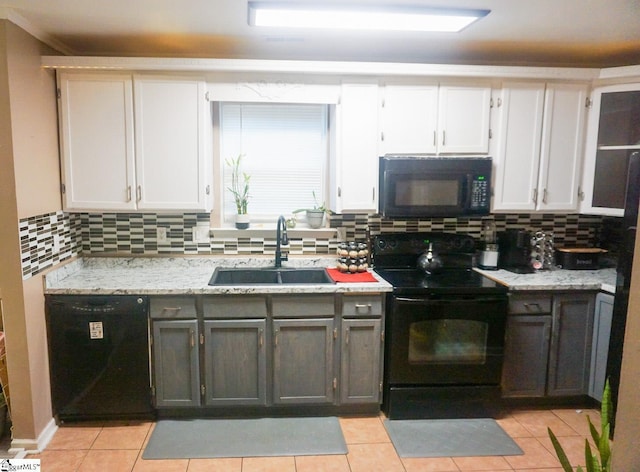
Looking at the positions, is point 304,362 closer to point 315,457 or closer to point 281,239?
point 315,457

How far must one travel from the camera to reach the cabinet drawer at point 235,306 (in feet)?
8.89

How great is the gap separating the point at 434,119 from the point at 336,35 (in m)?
0.82

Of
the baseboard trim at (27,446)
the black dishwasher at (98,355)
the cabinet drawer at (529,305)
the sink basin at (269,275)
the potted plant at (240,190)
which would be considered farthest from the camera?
the potted plant at (240,190)

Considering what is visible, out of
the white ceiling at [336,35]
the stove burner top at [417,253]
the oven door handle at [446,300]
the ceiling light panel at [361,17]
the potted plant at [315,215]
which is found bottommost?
the oven door handle at [446,300]

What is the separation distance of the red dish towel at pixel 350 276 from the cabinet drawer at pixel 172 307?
88 centimetres

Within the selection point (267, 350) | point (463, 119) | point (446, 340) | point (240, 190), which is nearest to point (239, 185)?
point (240, 190)

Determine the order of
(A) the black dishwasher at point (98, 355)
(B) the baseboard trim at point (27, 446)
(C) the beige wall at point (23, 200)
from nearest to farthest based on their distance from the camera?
(C) the beige wall at point (23, 200) < (B) the baseboard trim at point (27, 446) < (A) the black dishwasher at point (98, 355)

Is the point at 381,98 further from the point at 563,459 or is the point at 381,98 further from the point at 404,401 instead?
the point at 563,459

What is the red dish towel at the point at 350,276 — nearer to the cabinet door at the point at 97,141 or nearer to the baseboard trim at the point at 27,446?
the cabinet door at the point at 97,141

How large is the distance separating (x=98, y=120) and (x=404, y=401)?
256cm

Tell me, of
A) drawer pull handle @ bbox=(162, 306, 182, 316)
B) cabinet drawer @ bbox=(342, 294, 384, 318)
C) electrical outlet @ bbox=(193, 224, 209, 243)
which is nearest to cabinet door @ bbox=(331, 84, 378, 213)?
cabinet drawer @ bbox=(342, 294, 384, 318)

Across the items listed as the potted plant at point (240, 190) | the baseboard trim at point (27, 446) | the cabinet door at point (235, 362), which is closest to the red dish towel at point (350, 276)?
the cabinet door at point (235, 362)

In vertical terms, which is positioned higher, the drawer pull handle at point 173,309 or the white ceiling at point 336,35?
the white ceiling at point 336,35

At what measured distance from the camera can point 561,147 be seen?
10.1 feet
